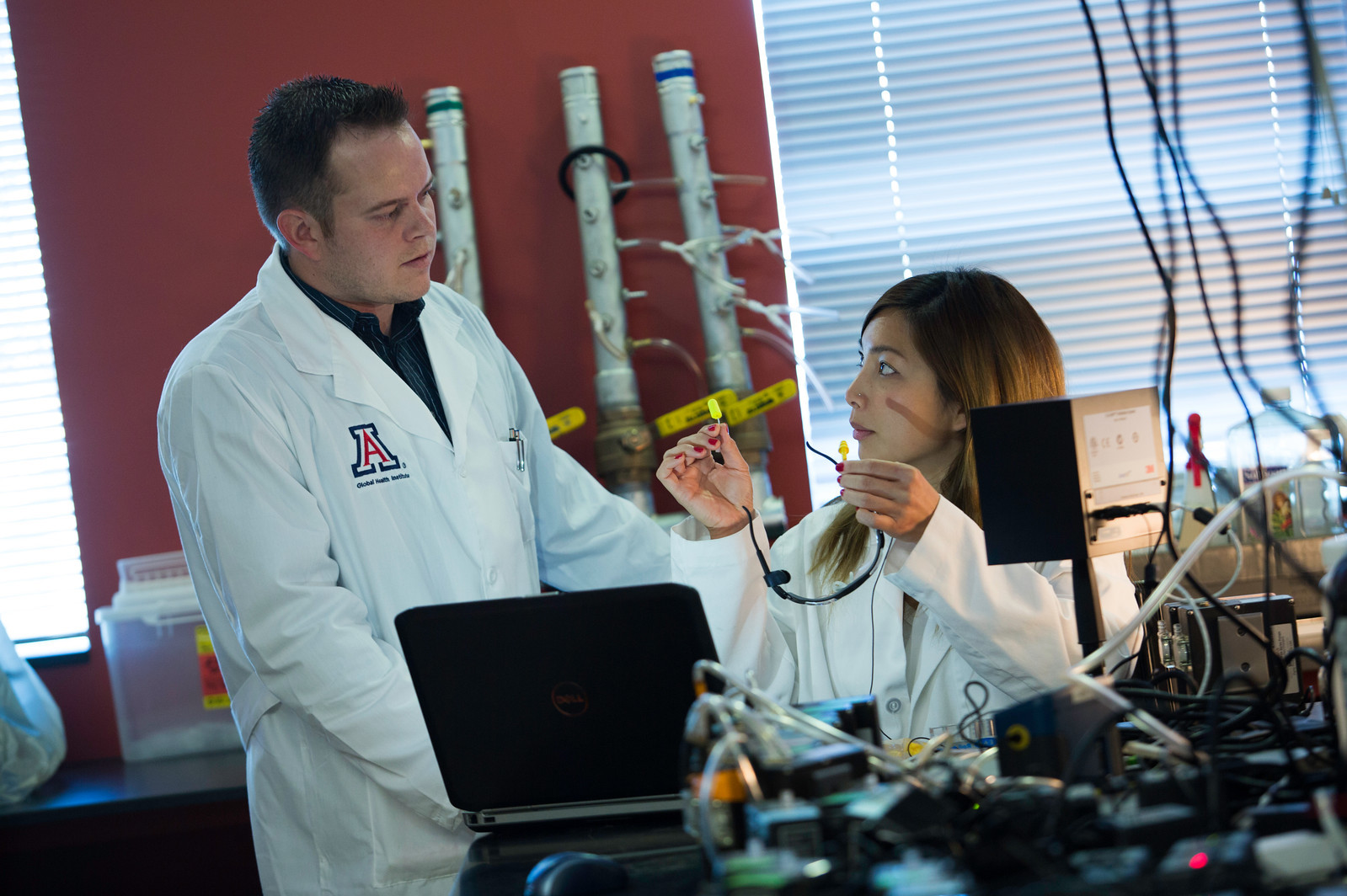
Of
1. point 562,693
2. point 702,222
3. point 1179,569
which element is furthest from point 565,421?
point 1179,569

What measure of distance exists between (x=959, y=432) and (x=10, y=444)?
2298 millimetres

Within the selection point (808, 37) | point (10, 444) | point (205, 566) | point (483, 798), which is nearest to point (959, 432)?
point (483, 798)

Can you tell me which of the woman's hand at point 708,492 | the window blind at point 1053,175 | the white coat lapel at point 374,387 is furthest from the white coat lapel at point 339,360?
the window blind at point 1053,175

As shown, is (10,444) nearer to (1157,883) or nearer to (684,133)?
(684,133)

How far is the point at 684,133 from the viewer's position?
240 cm

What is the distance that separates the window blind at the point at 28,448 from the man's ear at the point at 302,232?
116 cm

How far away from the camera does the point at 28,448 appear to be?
265 centimetres

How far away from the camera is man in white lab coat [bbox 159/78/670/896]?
1591 millimetres

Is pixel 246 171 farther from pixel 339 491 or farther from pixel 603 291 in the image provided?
pixel 339 491

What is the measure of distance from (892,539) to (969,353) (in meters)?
0.34

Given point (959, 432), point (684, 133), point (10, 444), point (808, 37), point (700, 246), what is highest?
point (808, 37)

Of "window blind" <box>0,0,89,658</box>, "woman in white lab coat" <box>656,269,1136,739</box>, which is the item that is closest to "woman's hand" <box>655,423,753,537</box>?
"woman in white lab coat" <box>656,269,1136,739</box>

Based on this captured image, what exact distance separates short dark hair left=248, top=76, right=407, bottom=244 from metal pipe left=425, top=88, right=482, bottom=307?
601 mm

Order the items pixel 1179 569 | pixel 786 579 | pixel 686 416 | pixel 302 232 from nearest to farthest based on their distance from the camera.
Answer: pixel 1179 569 < pixel 786 579 < pixel 302 232 < pixel 686 416
